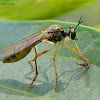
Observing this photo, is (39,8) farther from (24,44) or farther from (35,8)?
(24,44)

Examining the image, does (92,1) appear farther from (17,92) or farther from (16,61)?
(17,92)

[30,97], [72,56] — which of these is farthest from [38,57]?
[30,97]

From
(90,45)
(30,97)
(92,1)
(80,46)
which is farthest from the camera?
(92,1)

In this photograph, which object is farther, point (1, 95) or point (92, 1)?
point (92, 1)

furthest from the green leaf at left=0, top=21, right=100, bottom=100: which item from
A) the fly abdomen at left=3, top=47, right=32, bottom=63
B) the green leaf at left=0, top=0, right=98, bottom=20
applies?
the green leaf at left=0, top=0, right=98, bottom=20

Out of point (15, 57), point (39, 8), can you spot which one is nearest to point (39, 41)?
point (15, 57)

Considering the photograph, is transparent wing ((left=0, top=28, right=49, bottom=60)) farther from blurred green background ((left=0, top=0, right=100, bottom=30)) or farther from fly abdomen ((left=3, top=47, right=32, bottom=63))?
blurred green background ((left=0, top=0, right=100, bottom=30))
